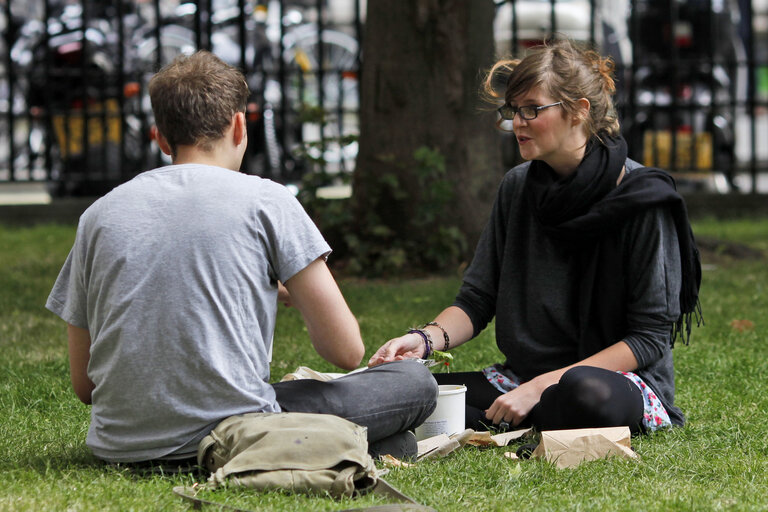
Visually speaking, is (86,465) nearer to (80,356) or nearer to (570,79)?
(80,356)

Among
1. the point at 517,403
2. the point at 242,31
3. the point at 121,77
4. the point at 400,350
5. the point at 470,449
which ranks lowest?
the point at 470,449

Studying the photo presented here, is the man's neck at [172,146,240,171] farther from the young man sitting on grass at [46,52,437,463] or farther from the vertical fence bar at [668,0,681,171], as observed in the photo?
the vertical fence bar at [668,0,681,171]

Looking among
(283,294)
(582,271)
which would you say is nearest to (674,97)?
(582,271)

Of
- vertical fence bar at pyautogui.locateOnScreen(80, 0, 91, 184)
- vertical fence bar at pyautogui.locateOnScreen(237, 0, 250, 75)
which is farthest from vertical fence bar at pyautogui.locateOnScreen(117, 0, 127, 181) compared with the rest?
vertical fence bar at pyautogui.locateOnScreen(237, 0, 250, 75)

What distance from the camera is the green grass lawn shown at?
2.75 meters

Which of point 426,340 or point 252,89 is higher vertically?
point 252,89

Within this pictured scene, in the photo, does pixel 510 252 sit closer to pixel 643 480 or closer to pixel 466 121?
pixel 643 480

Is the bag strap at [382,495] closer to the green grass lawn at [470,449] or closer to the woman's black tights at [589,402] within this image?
the green grass lawn at [470,449]

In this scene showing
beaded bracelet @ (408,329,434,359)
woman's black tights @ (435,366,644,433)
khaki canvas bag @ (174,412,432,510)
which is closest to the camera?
khaki canvas bag @ (174,412,432,510)

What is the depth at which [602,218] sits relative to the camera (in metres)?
3.43

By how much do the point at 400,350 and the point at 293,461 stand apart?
0.81m

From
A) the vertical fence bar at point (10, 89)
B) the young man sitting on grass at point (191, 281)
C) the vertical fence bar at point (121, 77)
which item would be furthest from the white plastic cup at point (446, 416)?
the vertical fence bar at point (10, 89)

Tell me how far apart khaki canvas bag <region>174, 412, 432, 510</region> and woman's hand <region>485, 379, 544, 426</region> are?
A: 0.76 meters

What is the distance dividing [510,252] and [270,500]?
1363mm
